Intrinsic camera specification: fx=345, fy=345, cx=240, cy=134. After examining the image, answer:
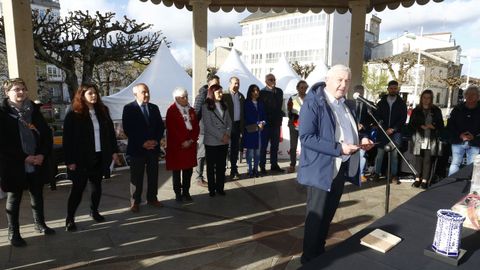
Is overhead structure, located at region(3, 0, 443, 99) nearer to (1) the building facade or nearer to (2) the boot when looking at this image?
(2) the boot

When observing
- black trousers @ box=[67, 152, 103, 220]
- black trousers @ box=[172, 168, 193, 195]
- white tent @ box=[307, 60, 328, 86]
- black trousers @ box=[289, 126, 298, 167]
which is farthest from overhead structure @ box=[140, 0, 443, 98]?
white tent @ box=[307, 60, 328, 86]

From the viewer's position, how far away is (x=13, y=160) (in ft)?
11.6

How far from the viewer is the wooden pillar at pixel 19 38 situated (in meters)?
4.49

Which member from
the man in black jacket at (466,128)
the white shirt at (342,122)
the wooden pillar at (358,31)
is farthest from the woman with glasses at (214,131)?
the man in black jacket at (466,128)

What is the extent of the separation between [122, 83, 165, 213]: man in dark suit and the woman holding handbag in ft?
6.62

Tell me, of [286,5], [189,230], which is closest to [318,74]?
[286,5]

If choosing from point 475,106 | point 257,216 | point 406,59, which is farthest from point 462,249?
point 406,59

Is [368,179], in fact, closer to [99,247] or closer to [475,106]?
[475,106]

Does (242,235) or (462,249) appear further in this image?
(242,235)

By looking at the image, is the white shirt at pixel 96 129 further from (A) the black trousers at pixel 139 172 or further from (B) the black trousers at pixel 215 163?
(B) the black trousers at pixel 215 163

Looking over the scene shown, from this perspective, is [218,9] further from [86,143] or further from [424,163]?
[424,163]

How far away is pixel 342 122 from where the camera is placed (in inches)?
114

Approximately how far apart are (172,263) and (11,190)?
183 centimetres

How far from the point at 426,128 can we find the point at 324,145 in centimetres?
407
